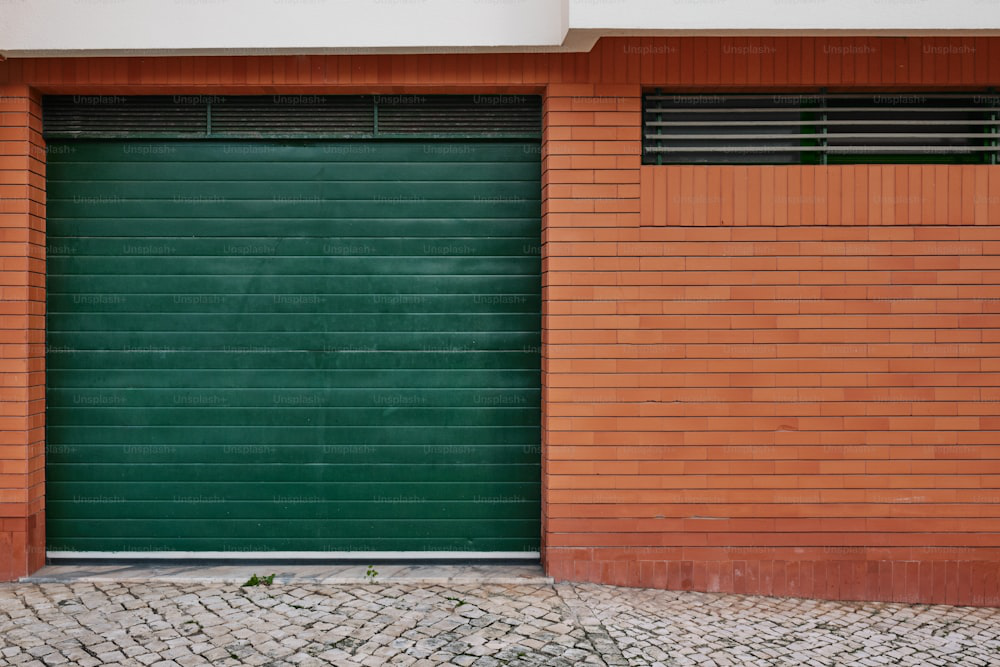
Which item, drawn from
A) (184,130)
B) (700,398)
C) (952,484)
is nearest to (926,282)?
(952,484)

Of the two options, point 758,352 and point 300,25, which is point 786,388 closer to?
point 758,352

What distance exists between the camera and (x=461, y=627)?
4.62m

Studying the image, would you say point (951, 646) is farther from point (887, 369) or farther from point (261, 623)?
point (261, 623)

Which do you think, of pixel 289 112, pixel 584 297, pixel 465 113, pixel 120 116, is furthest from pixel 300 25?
pixel 584 297

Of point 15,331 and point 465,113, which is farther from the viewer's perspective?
point 465,113

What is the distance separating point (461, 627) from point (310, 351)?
248cm

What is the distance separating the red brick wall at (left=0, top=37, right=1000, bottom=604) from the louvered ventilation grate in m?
0.39

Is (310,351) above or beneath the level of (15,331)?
beneath

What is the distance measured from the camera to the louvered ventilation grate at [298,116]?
18.9ft

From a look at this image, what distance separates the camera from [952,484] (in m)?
5.45

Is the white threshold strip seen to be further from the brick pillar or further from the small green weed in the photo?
the brick pillar

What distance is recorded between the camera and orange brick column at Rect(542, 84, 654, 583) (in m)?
5.44

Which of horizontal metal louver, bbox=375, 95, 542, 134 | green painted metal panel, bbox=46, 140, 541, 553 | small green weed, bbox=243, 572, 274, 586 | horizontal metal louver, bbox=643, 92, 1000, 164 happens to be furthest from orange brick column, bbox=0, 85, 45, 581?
horizontal metal louver, bbox=643, 92, 1000, 164

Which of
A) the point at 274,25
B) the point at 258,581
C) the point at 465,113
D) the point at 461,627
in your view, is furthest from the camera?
the point at 465,113
